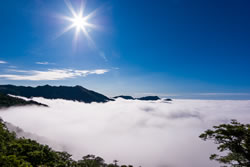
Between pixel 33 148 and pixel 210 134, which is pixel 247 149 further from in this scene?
pixel 33 148

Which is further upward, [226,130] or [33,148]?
[226,130]

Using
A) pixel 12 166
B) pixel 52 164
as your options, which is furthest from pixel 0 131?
pixel 12 166

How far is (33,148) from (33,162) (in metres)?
4.55

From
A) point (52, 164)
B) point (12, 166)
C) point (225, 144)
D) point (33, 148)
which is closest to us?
point (12, 166)

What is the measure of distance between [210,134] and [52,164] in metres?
23.8

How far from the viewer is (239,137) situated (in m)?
19.8

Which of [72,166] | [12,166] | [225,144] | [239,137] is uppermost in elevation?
[239,137]

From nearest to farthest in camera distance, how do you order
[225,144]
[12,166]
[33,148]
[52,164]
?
[12,166], [52,164], [225,144], [33,148]

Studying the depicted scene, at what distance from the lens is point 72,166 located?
21844 mm

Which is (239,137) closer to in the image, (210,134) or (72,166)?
(210,134)

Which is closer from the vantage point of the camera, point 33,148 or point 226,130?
point 226,130

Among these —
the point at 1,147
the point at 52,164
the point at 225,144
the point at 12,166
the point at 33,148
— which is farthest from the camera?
the point at 33,148

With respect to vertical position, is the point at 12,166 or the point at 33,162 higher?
the point at 12,166

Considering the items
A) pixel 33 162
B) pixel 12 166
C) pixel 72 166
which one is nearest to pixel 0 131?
pixel 33 162
